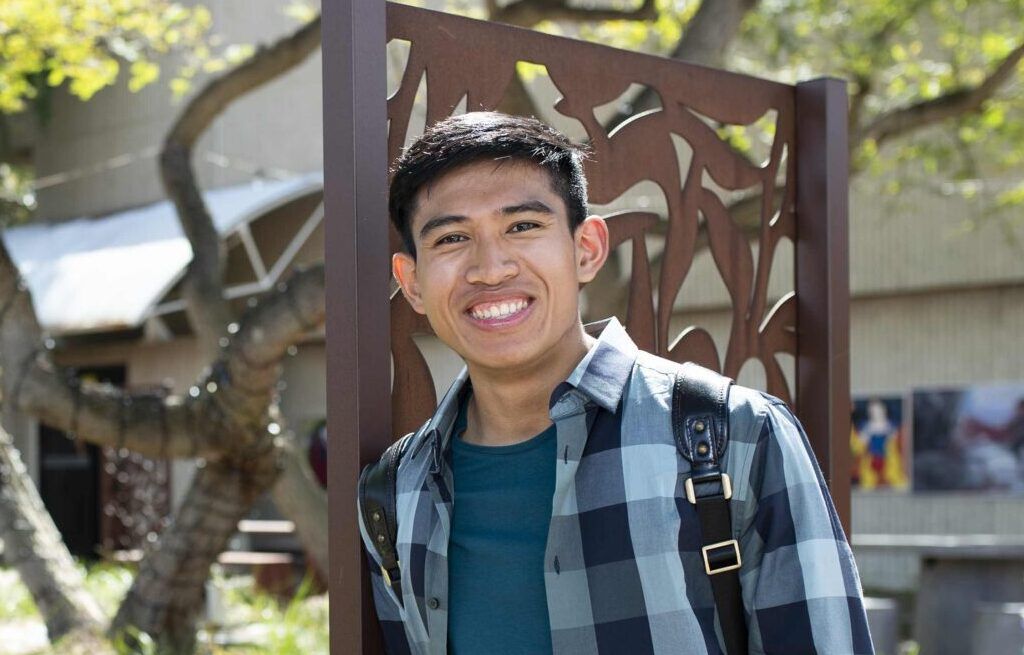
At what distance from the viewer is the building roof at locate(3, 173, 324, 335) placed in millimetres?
13203

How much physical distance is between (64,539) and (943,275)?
37.6 ft

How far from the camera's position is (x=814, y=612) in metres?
2.01

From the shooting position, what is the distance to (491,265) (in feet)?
7.65

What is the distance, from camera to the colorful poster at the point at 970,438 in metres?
11.8

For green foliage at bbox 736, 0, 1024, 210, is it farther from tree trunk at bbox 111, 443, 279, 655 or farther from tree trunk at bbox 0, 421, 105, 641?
tree trunk at bbox 0, 421, 105, 641

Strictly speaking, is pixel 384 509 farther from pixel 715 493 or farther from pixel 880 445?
pixel 880 445

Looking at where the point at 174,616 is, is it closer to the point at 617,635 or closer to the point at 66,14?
the point at 66,14

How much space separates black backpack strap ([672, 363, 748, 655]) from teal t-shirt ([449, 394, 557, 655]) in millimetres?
292

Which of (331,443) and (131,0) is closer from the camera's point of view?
(331,443)

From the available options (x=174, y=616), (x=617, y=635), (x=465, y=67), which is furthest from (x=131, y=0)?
(x=617, y=635)

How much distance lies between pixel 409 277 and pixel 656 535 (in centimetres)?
77

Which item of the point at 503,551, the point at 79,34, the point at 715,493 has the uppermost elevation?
the point at 79,34

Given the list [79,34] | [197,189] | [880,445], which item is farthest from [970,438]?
[79,34]

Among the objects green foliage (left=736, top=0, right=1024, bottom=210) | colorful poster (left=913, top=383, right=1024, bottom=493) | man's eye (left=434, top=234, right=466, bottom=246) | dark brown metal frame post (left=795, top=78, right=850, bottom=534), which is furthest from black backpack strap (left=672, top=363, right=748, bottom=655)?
colorful poster (left=913, top=383, right=1024, bottom=493)
